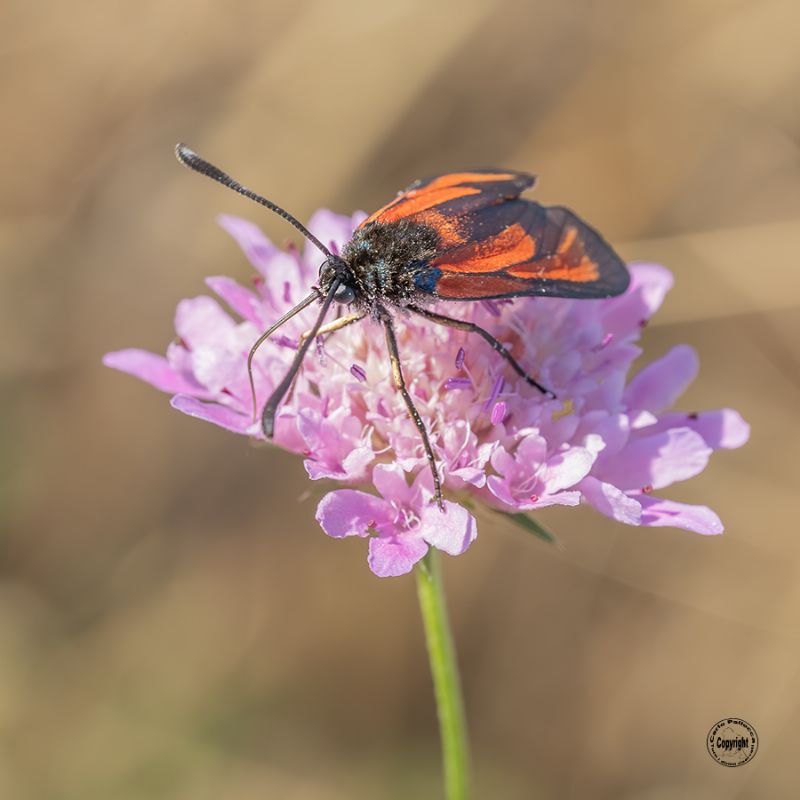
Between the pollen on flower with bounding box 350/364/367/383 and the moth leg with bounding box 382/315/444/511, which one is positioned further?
the pollen on flower with bounding box 350/364/367/383

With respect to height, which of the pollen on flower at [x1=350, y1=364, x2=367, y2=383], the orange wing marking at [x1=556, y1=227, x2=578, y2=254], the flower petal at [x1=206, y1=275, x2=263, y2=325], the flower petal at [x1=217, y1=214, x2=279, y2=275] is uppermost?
the orange wing marking at [x1=556, y1=227, x2=578, y2=254]

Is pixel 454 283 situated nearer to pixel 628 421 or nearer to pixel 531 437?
pixel 531 437

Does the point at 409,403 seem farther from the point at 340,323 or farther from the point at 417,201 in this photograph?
the point at 417,201

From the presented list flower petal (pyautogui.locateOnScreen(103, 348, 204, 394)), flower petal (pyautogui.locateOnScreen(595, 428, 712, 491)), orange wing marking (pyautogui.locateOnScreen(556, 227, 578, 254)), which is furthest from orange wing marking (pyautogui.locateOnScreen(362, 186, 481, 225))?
flower petal (pyautogui.locateOnScreen(595, 428, 712, 491))

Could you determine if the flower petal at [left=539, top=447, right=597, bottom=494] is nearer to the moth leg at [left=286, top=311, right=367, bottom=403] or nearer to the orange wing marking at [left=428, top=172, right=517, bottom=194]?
the moth leg at [left=286, top=311, right=367, bottom=403]

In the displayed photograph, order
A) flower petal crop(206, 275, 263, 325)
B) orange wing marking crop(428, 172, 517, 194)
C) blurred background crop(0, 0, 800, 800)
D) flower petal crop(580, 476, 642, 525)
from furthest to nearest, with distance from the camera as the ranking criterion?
blurred background crop(0, 0, 800, 800) < flower petal crop(206, 275, 263, 325) < orange wing marking crop(428, 172, 517, 194) < flower petal crop(580, 476, 642, 525)

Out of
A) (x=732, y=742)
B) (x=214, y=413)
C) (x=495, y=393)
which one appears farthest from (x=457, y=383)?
(x=732, y=742)

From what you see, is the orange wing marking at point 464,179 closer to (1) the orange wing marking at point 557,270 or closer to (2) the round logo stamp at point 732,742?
(1) the orange wing marking at point 557,270
